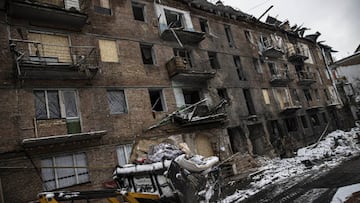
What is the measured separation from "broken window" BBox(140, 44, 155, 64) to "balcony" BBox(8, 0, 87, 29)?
426cm

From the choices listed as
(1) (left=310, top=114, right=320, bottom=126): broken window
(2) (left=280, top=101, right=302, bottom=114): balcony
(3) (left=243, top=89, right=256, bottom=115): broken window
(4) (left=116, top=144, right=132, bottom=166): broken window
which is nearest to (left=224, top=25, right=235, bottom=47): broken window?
(3) (left=243, top=89, right=256, bottom=115): broken window

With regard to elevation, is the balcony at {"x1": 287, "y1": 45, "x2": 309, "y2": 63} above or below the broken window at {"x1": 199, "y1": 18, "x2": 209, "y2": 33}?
below

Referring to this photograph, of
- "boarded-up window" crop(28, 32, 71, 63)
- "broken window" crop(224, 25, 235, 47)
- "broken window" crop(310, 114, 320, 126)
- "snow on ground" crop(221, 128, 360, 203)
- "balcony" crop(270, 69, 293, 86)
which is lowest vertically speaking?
"snow on ground" crop(221, 128, 360, 203)

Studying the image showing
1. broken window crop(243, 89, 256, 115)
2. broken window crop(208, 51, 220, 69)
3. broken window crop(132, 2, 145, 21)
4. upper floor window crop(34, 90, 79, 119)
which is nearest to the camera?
upper floor window crop(34, 90, 79, 119)

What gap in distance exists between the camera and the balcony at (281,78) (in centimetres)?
2362

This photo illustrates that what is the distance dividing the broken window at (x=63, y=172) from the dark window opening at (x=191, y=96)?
880cm

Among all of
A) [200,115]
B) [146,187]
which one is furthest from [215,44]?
[146,187]

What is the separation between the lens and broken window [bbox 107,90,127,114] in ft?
43.6

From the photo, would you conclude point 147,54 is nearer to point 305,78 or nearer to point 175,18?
point 175,18

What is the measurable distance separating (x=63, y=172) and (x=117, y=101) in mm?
4602

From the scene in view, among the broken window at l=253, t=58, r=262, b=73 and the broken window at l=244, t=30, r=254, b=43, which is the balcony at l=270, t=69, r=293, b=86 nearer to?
the broken window at l=253, t=58, r=262, b=73

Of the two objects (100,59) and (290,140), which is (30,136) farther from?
(290,140)

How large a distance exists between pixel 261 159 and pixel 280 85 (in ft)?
32.9

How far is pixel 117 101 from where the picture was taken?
1359 centimetres
